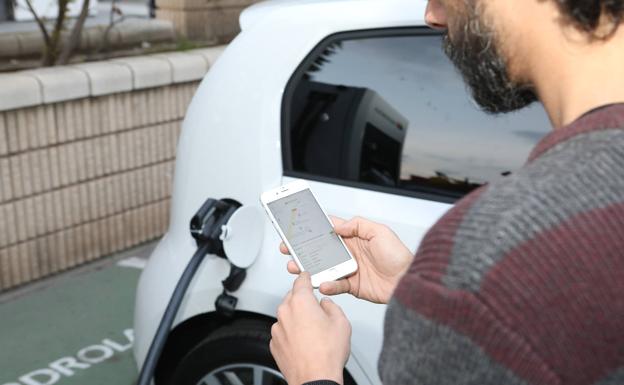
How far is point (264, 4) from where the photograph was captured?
9.60 ft

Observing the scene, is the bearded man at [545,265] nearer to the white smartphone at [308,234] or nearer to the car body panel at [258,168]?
the white smartphone at [308,234]

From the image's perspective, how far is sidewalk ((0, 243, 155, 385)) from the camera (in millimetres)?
3818

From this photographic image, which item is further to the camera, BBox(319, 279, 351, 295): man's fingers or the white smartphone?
the white smartphone

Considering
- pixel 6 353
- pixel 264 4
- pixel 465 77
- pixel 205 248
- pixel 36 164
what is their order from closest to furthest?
pixel 465 77 < pixel 205 248 < pixel 264 4 < pixel 6 353 < pixel 36 164

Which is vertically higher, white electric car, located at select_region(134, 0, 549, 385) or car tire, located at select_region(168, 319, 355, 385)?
white electric car, located at select_region(134, 0, 549, 385)

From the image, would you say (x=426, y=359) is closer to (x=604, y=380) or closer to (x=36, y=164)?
(x=604, y=380)

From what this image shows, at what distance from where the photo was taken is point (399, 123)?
7.93 ft

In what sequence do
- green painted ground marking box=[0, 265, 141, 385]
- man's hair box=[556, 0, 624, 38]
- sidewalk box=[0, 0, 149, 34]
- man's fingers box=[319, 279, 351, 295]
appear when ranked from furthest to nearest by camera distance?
sidewalk box=[0, 0, 149, 34], green painted ground marking box=[0, 265, 141, 385], man's fingers box=[319, 279, 351, 295], man's hair box=[556, 0, 624, 38]

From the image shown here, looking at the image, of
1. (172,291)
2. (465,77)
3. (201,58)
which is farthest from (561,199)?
(201,58)

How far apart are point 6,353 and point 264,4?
2.05 m

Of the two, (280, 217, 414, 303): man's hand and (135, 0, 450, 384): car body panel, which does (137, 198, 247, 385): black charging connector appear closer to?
(135, 0, 450, 384): car body panel

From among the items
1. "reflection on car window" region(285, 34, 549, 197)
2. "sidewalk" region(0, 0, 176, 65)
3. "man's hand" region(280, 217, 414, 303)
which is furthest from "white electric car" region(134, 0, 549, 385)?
"sidewalk" region(0, 0, 176, 65)

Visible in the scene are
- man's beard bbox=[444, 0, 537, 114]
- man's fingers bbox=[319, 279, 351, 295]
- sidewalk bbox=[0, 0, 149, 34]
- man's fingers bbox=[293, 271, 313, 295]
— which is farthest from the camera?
sidewalk bbox=[0, 0, 149, 34]

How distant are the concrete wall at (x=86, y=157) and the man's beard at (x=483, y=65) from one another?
3.49 meters
